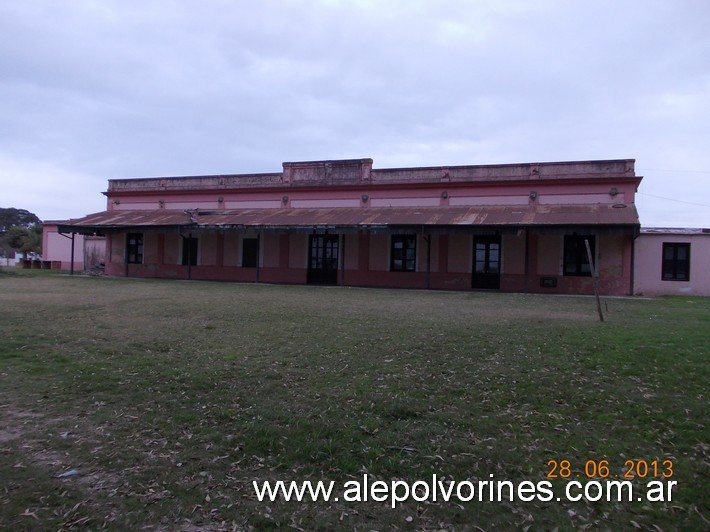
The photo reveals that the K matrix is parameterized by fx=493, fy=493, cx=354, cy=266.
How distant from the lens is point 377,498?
288cm

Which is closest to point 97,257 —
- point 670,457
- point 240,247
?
point 240,247

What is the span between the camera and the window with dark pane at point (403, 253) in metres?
20.9

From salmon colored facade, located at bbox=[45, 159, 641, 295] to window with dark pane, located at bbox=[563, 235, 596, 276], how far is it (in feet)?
0.12

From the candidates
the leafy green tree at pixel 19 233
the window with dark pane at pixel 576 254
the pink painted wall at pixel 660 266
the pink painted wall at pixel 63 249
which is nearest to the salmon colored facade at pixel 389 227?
the window with dark pane at pixel 576 254

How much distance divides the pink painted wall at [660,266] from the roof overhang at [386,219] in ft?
6.00

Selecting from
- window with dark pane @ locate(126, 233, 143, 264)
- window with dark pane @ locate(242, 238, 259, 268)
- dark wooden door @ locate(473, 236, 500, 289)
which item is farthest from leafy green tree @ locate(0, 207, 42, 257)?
dark wooden door @ locate(473, 236, 500, 289)

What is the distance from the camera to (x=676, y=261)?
18656 mm

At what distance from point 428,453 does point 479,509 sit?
70 centimetres

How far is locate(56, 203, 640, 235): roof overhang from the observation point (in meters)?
16.8

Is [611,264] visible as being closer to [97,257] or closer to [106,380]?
[106,380]

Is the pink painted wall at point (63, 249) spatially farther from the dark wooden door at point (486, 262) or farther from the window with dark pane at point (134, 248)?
the dark wooden door at point (486, 262)

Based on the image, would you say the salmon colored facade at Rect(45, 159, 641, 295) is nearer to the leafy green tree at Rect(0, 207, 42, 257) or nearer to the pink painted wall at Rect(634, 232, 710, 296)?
the pink painted wall at Rect(634, 232, 710, 296)

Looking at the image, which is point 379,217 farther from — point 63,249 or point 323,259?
point 63,249

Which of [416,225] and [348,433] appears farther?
[416,225]
